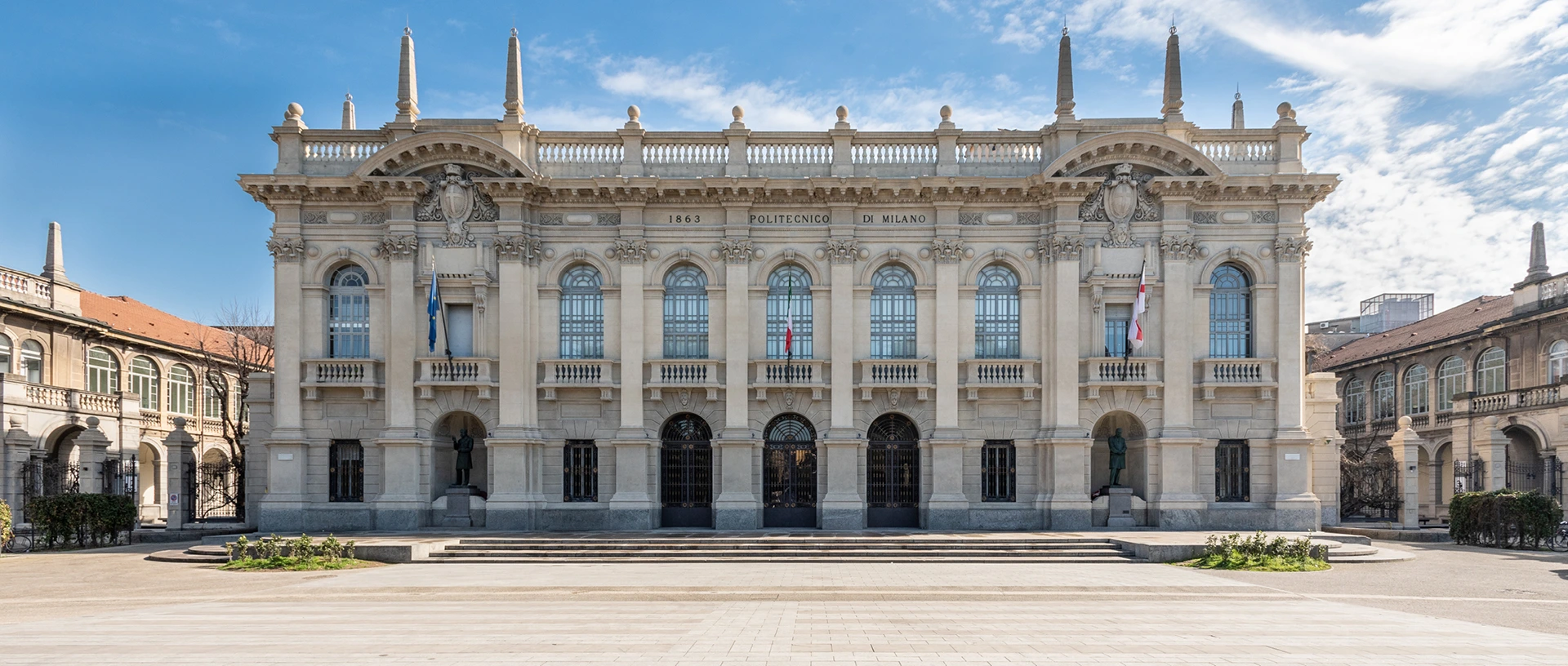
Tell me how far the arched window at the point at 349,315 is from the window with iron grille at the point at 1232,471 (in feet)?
88.6

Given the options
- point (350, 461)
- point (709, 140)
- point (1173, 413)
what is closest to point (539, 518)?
point (350, 461)

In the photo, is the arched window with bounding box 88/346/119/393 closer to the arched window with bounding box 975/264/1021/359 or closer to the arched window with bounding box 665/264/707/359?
the arched window with bounding box 665/264/707/359

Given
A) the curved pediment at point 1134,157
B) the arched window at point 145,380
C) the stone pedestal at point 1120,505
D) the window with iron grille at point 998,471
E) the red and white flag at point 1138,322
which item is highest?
the curved pediment at point 1134,157

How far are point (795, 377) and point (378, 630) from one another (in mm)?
18161

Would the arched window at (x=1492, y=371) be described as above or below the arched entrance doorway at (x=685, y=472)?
above

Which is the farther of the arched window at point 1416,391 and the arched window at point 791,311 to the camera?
the arched window at point 1416,391

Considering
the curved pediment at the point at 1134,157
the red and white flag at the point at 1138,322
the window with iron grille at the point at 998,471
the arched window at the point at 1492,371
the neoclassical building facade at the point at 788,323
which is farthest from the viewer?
the arched window at the point at 1492,371

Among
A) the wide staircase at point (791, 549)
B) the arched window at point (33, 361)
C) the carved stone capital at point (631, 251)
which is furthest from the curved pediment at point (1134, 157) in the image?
the arched window at point (33, 361)

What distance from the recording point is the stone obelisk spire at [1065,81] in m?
31.4

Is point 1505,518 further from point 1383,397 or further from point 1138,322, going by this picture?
point 1383,397

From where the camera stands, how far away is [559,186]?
30766 millimetres

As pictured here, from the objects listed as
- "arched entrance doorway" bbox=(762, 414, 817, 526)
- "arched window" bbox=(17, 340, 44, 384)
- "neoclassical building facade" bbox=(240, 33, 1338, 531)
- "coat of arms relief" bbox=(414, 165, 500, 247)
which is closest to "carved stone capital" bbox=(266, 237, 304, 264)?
"neoclassical building facade" bbox=(240, 33, 1338, 531)

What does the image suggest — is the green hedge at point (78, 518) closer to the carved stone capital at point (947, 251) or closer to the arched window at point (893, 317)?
the arched window at point (893, 317)

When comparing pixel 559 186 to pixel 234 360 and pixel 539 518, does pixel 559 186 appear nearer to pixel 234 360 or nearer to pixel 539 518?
pixel 539 518
